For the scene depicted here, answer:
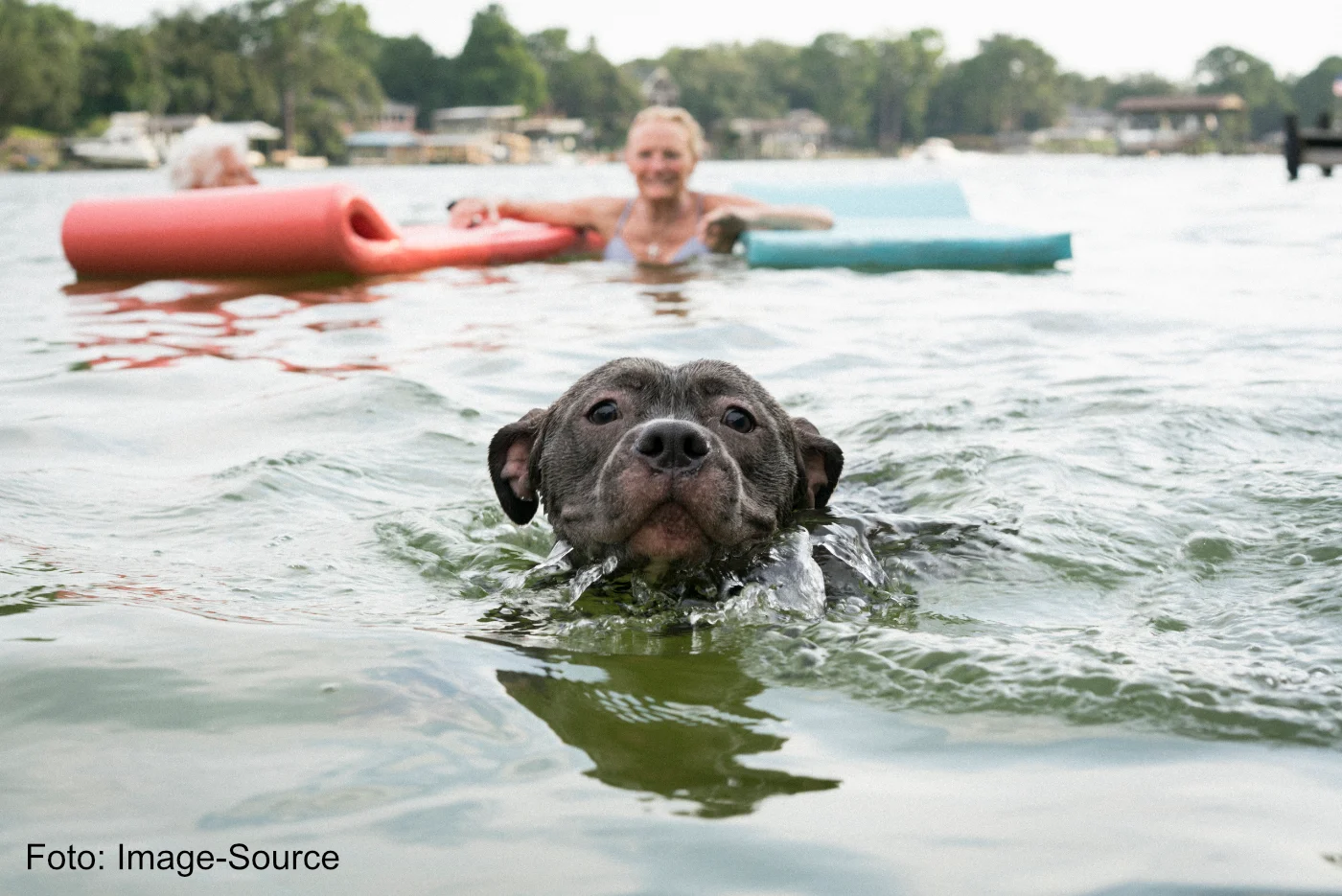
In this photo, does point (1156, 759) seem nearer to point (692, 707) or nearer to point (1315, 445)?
point (692, 707)

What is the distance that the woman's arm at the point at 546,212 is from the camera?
1477 cm

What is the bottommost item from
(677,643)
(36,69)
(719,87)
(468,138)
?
(677,643)

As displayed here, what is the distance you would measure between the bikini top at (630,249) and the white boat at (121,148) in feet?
252

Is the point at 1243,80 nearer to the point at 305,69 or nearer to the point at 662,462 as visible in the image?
the point at 305,69

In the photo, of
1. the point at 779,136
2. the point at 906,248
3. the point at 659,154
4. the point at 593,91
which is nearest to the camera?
the point at 906,248

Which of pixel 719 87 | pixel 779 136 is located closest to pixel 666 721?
pixel 779 136

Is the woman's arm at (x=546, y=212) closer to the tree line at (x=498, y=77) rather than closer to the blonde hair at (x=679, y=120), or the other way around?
the blonde hair at (x=679, y=120)

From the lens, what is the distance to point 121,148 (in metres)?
85.4

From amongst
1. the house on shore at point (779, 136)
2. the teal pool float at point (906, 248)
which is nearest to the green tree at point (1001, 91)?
the house on shore at point (779, 136)

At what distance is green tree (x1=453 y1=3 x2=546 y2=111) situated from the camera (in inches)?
6540

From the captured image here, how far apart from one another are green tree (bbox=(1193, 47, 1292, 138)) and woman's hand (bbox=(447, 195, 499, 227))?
170248mm

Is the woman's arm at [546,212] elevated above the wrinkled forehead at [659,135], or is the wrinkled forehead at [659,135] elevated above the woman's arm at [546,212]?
the wrinkled forehead at [659,135]

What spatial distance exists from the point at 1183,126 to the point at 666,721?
493 ft

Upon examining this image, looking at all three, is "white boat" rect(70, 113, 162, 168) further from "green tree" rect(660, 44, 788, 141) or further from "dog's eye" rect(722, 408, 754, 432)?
"dog's eye" rect(722, 408, 754, 432)
